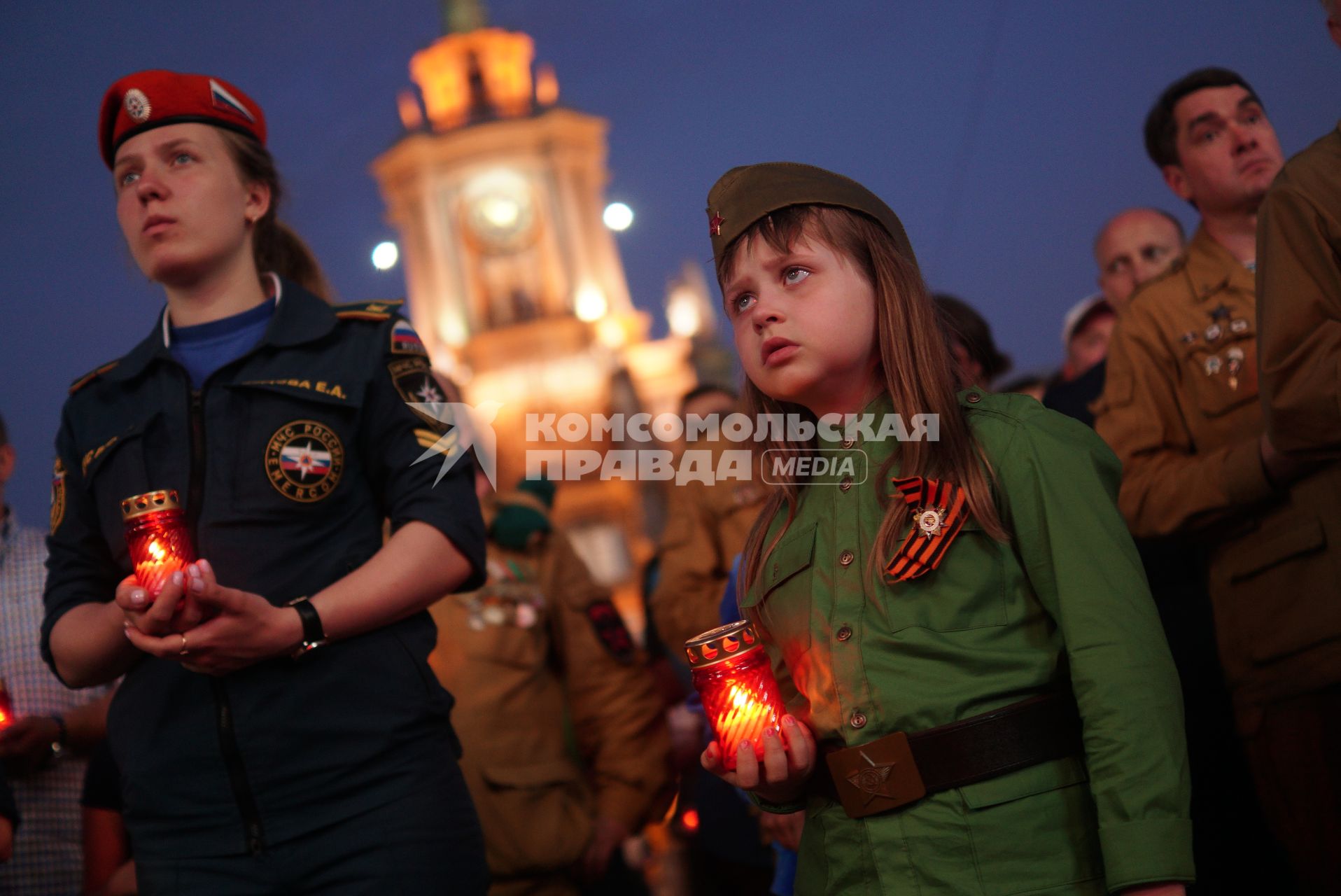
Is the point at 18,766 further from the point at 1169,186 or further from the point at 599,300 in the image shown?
the point at 599,300

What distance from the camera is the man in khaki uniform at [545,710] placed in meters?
3.42

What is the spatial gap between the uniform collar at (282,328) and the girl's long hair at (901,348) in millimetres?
851

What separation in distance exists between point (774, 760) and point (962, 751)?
268 mm

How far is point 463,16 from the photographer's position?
4062 cm

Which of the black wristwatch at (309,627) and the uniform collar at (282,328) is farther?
the uniform collar at (282,328)

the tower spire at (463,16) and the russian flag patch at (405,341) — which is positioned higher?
the tower spire at (463,16)

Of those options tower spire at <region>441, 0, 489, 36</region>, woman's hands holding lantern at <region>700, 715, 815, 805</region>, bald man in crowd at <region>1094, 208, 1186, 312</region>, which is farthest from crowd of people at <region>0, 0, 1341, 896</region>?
tower spire at <region>441, 0, 489, 36</region>

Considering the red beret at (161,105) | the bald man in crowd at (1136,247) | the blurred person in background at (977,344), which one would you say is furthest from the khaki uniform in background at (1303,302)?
the bald man in crowd at (1136,247)

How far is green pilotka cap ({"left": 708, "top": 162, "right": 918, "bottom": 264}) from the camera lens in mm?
1953

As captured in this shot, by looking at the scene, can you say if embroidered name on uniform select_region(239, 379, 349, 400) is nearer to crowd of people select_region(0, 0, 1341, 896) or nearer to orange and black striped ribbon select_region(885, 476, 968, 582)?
crowd of people select_region(0, 0, 1341, 896)

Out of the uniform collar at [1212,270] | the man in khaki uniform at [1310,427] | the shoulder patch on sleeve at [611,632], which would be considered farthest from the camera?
the shoulder patch on sleeve at [611,632]

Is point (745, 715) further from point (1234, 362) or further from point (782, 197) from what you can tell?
point (1234, 362)

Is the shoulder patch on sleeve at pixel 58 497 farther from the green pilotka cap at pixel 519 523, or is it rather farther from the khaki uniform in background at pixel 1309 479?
the khaki uniform in background at pixel 1309 479

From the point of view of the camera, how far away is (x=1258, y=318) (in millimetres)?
2387
